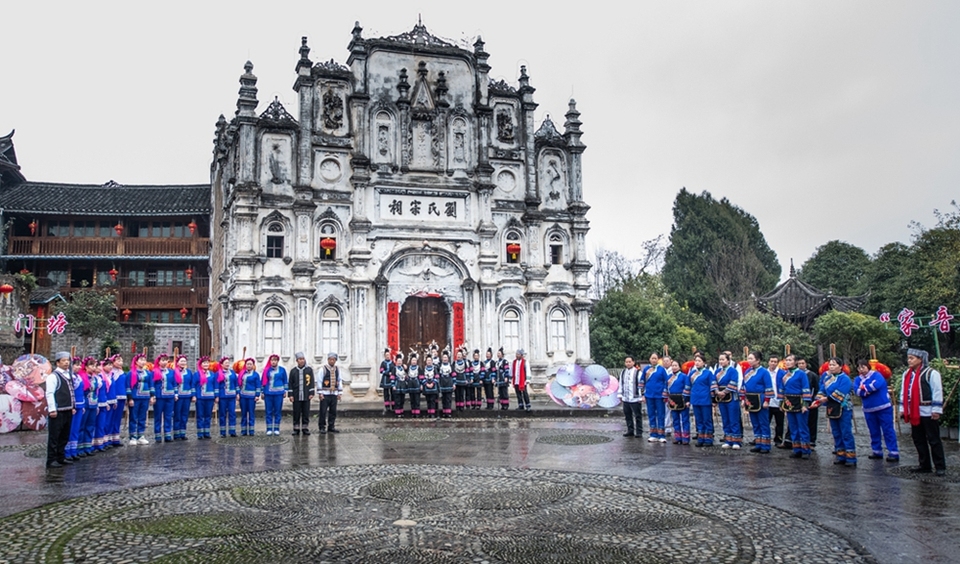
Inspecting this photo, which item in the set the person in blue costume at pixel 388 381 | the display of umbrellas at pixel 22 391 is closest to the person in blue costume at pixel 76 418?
the display of umbrellas at pixel 22 391

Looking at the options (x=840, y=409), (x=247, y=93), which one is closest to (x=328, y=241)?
(x=247, y=93)

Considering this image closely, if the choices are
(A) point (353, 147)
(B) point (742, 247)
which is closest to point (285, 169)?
(A) point (353, 147)

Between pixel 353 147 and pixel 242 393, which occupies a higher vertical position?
pixel 353 147

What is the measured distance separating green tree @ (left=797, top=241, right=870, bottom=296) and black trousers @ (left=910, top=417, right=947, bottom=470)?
48.0 meters

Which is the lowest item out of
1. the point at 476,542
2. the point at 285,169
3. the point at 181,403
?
the point at 476,542

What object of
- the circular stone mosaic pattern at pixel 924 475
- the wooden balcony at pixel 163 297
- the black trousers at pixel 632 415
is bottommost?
the circular stone mosaic pattern at pixel 924 475

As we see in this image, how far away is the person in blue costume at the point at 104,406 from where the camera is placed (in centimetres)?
1428

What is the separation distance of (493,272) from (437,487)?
1898cm

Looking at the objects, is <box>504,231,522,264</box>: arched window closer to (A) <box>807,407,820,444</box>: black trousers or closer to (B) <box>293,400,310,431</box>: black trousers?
(B) <box>293,400,310,431</box>: black trousers

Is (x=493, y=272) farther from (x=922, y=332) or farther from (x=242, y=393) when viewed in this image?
(x=922, y=332)

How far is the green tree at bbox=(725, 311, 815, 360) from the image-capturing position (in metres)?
34.2

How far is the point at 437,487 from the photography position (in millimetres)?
10180

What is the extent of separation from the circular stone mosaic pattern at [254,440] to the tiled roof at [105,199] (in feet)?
74.9

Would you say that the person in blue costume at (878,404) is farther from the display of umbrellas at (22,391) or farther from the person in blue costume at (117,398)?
the display of umbrellas at (22,391)
